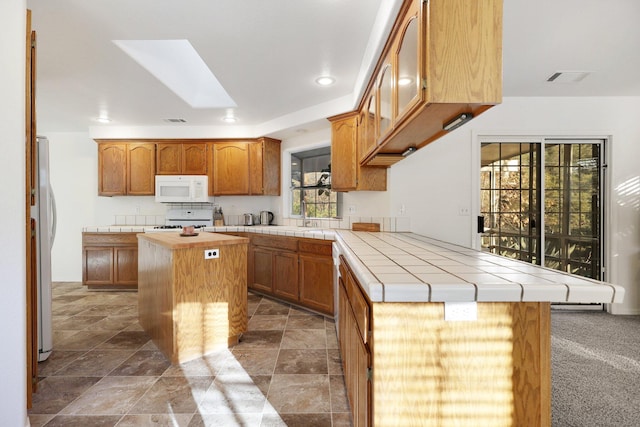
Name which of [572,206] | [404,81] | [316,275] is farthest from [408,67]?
[572,206]

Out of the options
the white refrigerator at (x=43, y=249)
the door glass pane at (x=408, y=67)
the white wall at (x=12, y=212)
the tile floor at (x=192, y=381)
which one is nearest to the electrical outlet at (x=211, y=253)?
the tile floor at (x=192, y=381)

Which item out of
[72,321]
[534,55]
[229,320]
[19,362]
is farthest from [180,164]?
[534,55]

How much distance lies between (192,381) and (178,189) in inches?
124

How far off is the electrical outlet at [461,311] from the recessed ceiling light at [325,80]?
2.47 meters

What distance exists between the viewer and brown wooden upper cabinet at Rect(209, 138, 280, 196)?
4.52 m

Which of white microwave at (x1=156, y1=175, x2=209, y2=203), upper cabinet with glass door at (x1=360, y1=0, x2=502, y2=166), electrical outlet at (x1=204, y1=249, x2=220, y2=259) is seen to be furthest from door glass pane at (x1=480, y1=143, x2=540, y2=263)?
white microwave at (x1=156, y1=175, x2=209, y2=203)

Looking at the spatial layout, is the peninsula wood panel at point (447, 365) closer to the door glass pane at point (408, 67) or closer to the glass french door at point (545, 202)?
the door glass pane at point (408, 67)

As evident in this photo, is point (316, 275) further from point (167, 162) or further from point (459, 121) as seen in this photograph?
point (167, 162)

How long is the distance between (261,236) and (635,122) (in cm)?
451

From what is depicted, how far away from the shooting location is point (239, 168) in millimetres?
4555

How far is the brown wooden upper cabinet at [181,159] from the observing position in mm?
4586

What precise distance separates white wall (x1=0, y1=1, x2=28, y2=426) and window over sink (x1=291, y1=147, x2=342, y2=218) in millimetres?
3023

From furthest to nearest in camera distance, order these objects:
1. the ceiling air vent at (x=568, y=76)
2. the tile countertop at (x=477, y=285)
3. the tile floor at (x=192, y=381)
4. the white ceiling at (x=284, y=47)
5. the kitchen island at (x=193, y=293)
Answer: the ceiling air vent at (x=568, y=76), the kitchen island at (x=193, y=293), the white ceiling at (x=284, y=47), the tile floor at (x=192, y=381), the tile countertop at (x=477, y=285)

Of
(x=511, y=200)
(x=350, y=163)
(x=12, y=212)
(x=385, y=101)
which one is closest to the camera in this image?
(x=12, y=212)
